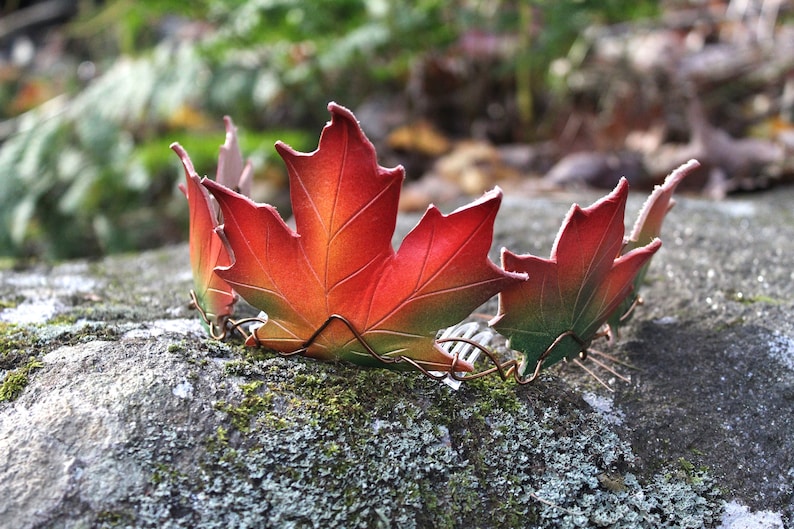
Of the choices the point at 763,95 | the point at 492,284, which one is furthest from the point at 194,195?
the point at 763,95

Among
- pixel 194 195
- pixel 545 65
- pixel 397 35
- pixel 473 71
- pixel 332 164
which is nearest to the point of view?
pixel 332 164

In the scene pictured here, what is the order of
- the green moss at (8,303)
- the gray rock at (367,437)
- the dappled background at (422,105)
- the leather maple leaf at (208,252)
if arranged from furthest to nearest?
the dappled background at (422,105)
the green moss at (8,303)
the leather maple leaf at (208,252)
the gray rock at (367,437)

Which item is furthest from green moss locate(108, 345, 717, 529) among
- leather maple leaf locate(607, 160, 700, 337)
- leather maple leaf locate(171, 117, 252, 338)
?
leather maple leaf locate(607, 160, 700, 337)

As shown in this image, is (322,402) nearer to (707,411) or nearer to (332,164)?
(332,164)

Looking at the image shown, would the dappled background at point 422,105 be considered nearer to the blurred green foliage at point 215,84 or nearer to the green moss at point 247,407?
the blurred green foliage at point 215,84

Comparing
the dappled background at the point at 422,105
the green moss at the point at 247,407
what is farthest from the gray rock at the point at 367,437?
the dappled background at the point at 422,105

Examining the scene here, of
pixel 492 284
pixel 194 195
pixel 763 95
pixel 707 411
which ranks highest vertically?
pixel 194 195

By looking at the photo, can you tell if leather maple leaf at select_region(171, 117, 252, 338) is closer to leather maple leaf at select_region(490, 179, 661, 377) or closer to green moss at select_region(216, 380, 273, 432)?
green moss at select_region(216, 380, 273, 432)
